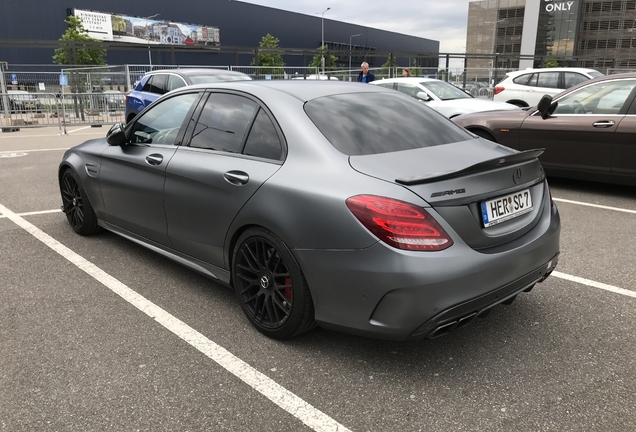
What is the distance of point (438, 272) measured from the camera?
252 centimetres

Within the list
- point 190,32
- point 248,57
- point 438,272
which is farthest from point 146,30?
point 438,272

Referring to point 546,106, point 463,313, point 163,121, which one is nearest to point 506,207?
point 463,313

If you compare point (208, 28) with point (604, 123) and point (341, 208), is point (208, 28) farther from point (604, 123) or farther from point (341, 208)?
point (341, 208)

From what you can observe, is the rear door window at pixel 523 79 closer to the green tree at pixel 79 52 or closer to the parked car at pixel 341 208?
the parked car at pixel 341 208

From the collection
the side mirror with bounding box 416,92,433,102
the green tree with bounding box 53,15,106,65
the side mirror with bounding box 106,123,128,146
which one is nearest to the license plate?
the side mirror with bounding box 106,123,128,146

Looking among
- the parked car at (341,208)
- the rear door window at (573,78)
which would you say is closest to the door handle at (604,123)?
the parked car at (341,208)

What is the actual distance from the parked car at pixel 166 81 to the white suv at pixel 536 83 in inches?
289

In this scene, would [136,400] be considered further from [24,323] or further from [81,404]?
[24,323]

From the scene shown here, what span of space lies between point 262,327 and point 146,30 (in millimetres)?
68692

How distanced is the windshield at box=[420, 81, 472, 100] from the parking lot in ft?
24.6

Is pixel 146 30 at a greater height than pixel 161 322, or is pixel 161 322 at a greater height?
pixel 146 30

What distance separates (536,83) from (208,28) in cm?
6346

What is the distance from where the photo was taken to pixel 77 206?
204 inches

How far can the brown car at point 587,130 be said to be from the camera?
6484 mm
